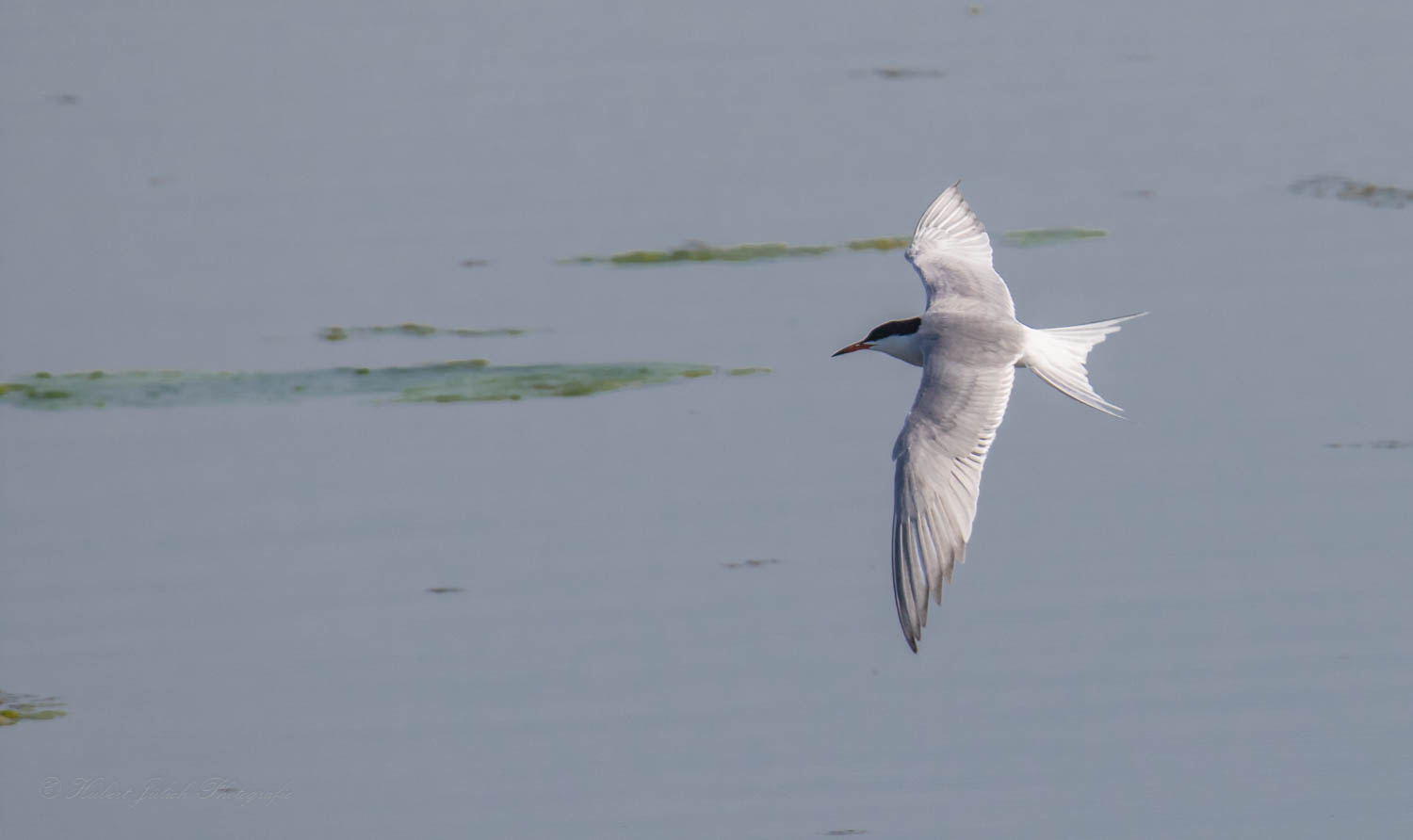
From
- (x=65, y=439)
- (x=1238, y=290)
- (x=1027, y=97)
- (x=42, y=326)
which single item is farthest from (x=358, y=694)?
(x=1027, y=97)

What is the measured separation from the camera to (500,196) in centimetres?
1083

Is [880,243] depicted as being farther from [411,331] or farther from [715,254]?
[411,331]

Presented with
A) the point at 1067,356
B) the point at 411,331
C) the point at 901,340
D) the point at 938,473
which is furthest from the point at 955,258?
the point at 411,331

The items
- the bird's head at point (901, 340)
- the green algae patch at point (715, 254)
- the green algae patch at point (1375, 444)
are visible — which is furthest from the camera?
the green algae patch at point (715, 254)

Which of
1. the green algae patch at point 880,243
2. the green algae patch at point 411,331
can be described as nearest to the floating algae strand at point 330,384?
the green algae patch at point 411,331

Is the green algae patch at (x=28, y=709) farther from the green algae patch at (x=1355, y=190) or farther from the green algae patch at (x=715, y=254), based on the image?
the green algae patch at (x=1355, y=190)

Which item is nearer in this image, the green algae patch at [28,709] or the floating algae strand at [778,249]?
the green algae patch at [28,709]

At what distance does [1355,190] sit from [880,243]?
239 cm

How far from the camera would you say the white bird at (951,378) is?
5844mm

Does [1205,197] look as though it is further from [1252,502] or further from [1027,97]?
[1252,502]

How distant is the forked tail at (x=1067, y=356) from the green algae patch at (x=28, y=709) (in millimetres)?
3211

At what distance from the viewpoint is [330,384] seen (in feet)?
28.3

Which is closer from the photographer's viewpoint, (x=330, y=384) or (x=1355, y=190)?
(x=330, y=384)

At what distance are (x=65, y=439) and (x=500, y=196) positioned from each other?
3245 mm
